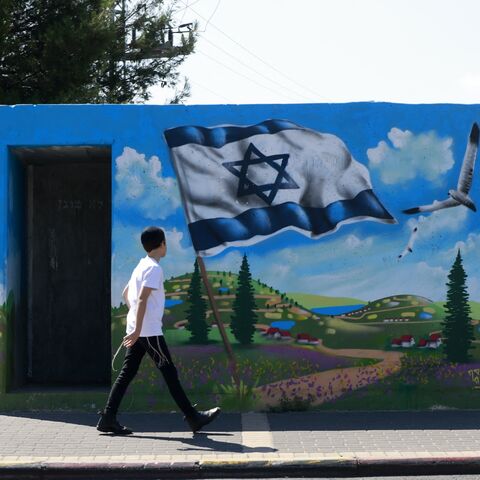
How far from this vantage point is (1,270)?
8.51 metres

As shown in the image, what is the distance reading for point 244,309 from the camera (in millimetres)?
8492

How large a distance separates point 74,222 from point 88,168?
0.63 metres

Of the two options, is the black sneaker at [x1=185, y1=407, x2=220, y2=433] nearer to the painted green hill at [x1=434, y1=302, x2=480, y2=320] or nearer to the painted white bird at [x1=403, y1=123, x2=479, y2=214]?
the painted green hill at [x1=434, y1=302, x2=480, y2=320]

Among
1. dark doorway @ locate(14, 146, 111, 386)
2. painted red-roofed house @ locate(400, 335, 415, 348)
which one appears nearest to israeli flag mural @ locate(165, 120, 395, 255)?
painted red-roofed house @ locate(400, 335, 415, 348)

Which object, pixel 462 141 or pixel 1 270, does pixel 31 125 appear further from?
pixel 462 141

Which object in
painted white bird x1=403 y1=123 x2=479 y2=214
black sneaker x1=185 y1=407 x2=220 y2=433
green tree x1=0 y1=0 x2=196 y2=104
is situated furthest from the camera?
green tree x1=0 y1=0 x2=196 y2=104

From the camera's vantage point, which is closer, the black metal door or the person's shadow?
the person's shadow

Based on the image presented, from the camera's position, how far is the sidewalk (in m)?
6.57

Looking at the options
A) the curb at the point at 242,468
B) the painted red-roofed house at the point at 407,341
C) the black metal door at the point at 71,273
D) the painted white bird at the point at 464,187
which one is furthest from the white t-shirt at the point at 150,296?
the painted white bird at the point at 464,187

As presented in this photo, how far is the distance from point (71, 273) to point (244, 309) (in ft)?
7.87

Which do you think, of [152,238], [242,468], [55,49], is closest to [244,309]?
[152,238]

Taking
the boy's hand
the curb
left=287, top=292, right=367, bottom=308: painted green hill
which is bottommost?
the curb

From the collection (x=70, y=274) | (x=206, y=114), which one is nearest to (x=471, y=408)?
(x=206, y=114)

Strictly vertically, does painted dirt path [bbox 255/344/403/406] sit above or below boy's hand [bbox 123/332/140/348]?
below
